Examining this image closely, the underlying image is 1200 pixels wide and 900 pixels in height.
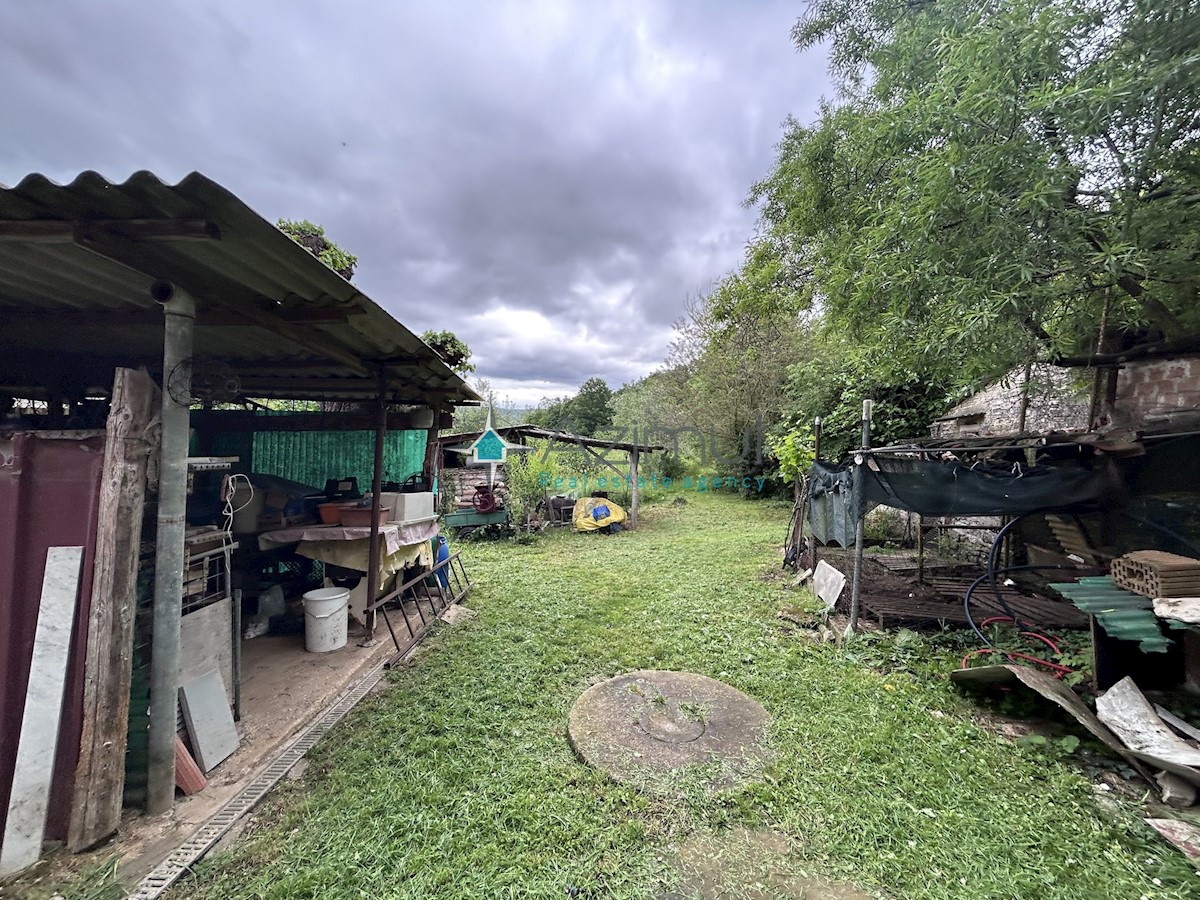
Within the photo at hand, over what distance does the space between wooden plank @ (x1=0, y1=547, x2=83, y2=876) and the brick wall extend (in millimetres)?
6965

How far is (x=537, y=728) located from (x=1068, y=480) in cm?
462

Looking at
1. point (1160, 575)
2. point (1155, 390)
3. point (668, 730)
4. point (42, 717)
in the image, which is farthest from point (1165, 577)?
point (42, 717)

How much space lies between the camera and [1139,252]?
2648 mm

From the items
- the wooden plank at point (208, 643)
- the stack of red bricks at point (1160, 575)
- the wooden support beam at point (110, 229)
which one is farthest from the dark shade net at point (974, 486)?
the wooden plank at point (208, 643)

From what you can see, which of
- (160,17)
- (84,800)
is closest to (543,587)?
(84,800)

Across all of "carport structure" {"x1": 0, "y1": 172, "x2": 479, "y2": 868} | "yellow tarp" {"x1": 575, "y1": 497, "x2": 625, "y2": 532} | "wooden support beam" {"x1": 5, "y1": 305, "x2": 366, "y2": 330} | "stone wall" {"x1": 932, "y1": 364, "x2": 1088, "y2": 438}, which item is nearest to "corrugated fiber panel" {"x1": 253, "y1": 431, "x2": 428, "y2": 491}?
"carport structure" {"x1": 0, "y1": 172, "x2": 479, "y2": 868}

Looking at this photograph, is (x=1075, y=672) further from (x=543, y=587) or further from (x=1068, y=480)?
(x=543, y=587)

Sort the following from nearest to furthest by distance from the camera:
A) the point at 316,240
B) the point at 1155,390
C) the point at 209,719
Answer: the point at 209,719 < the point at 1155,390 < the point at 316,240

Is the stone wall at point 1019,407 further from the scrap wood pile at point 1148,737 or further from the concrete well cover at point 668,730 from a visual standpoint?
the concrete well cover at point 668,730

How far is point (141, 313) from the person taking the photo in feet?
8.09

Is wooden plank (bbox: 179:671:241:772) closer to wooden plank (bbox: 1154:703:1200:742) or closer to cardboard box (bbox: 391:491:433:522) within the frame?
cardboard box (bbox: 391:491:433:522)

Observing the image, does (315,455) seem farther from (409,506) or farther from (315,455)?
(409,506)

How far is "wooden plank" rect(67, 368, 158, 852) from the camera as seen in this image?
1.75 m

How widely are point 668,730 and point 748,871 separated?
0.93 m
